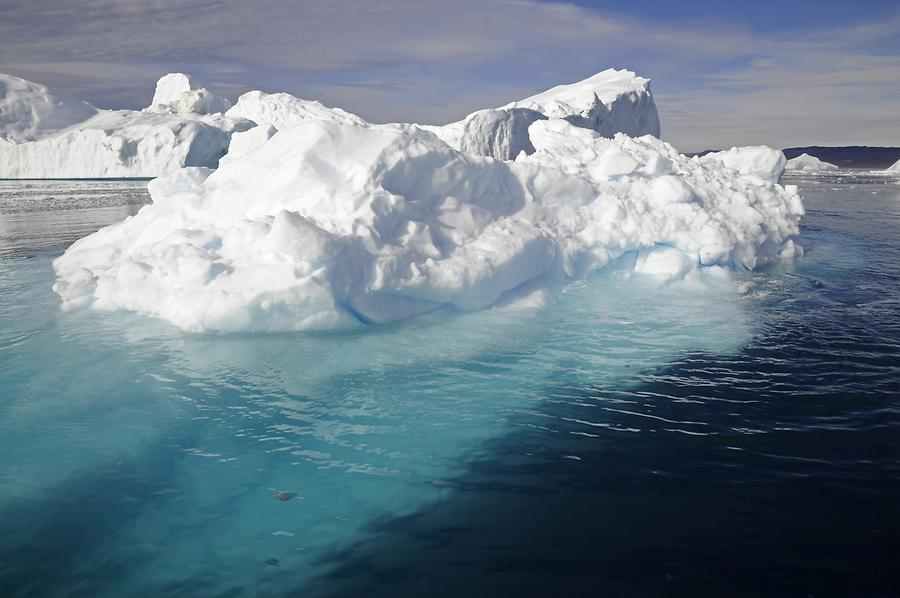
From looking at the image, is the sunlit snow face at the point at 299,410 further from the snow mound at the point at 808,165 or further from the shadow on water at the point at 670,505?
the snow mound at the point at 808,165

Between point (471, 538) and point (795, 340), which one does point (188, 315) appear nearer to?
point (471, 538)

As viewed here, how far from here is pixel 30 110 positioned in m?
63.1

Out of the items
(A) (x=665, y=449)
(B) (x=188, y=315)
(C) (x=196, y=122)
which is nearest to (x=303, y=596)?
(A) (x=665, y=449)

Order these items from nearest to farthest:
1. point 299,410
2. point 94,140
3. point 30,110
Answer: point 299,410, point 94,140, point 30,110

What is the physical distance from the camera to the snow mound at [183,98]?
74.5 m

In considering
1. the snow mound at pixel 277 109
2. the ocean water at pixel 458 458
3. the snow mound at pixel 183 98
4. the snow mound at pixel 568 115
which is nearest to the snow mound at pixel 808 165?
the snow mound at pixel 568 115

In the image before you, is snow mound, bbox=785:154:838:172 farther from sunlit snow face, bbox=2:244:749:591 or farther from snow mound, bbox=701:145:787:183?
sunlit snow face, bbox=2:244:749:591

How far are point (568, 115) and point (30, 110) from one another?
56.2 m

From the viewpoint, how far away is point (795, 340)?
8492 millimetres

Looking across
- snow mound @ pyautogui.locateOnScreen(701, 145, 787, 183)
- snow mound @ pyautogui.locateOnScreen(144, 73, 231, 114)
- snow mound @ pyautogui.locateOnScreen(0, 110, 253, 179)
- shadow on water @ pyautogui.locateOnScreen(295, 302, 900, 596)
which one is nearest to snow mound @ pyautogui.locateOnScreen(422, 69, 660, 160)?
snow mound @ pyautogui.locateOnScreen(701, 145, 787, 183)

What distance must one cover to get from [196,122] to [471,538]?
61626mm

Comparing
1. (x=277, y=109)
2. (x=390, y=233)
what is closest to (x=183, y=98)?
(x=277, y=109)

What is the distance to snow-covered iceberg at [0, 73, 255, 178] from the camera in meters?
57.8

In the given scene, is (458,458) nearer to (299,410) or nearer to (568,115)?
(299,410)
